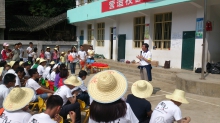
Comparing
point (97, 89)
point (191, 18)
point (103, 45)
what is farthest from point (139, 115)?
point (103, 45)

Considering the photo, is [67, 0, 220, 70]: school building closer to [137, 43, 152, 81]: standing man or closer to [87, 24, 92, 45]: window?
[87, 24, 92, 45]: window

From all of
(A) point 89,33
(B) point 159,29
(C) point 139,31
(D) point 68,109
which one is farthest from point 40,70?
(A) point 89,33

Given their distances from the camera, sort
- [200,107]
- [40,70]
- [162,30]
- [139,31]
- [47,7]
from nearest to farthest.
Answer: [200,107] < [40,70] < [162,30] < [139,31] < [47,7]

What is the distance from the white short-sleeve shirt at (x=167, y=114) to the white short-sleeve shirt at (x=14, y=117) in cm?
170

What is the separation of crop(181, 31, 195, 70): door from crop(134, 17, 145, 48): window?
10.7 feet

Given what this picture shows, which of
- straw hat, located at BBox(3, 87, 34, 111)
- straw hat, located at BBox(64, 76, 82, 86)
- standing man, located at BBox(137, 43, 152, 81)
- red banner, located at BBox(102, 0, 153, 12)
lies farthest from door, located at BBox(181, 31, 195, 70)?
straw hat, located at BBox(3, 87, 34, 111)

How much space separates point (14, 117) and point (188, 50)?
9161 millimetres

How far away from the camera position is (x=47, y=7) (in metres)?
28.6

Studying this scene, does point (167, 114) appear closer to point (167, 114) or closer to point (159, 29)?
point (167, 114)

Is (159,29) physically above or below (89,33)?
below

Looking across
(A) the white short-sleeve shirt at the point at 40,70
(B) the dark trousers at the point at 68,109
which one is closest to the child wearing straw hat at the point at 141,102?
(B) the dark trousers at the point at 68,109

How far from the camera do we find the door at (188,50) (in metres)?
10.2

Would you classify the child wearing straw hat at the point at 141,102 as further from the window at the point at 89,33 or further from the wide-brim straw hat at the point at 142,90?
the window at the point at 89,33

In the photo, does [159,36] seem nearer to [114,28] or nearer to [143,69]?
[114,28]
